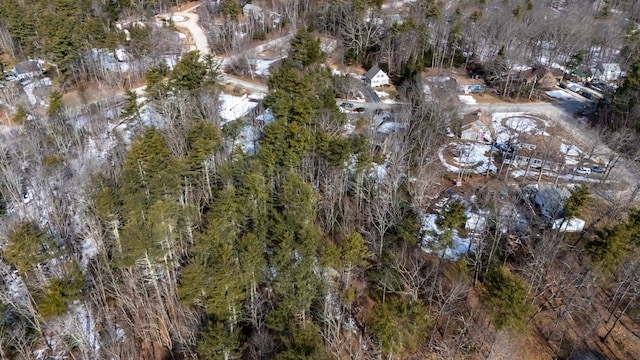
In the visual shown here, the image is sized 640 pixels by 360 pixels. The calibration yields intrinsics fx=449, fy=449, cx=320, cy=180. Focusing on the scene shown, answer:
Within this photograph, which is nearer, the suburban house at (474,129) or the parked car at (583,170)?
the parked car at (583,170)

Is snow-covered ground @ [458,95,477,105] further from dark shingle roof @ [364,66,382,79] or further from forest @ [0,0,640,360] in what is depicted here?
dark shingle roof @ [364,66,382,79]

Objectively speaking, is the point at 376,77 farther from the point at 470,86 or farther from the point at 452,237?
the point at 452,237

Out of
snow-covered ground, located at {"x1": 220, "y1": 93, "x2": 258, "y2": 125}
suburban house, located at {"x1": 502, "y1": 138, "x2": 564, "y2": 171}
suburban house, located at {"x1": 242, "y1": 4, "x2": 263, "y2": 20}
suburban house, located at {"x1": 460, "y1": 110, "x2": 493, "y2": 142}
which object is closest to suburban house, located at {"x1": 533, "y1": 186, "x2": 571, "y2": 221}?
suburban house, located at {"x1": 502, "y1": 138, "x2": 564, "y2": 171}

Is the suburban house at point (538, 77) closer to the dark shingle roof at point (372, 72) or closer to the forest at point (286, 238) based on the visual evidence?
the forest at point (286, 238)

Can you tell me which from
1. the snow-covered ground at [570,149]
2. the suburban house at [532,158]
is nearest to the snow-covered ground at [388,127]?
the suburban house at [532,158]

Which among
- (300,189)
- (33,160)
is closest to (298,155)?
(300,189)
